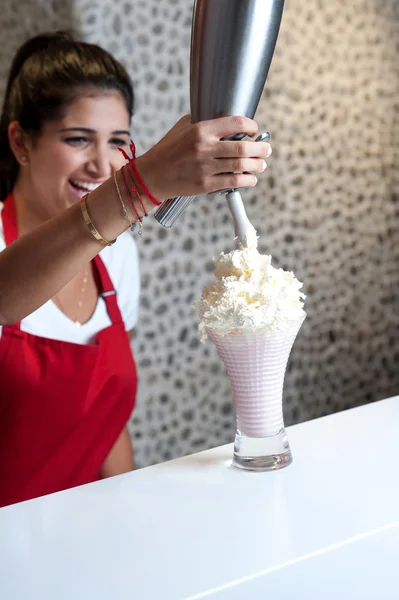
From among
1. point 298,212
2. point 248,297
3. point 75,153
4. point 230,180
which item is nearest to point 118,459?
point 75,153

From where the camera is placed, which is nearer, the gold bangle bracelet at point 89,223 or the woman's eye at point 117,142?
the gold bangle bracelet at point 89,223

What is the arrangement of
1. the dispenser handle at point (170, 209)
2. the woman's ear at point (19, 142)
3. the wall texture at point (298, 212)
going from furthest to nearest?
the wall texture at point (298, 212) → the woman's ear at point (19, 142) → the dispenser handle at point (170, 209)

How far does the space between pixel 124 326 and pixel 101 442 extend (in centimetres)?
31

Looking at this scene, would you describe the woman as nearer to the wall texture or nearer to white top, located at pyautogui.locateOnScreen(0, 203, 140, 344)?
white top, located at pyautogui.locateOnScreen(0, 203, 140, 344)

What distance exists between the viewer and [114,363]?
1.87 meters

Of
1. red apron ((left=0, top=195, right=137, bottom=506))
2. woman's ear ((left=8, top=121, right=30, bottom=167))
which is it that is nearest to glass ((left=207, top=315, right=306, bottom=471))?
red apron ((left=0, top=195, right=137, bottom=506))

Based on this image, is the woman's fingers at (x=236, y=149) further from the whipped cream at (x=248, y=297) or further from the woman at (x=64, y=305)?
the woman at (x=64, y=305)

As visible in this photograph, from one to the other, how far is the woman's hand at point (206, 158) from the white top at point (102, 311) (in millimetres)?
816

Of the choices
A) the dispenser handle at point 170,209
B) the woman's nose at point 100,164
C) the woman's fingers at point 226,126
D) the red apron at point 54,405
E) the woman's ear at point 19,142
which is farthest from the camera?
the woman's ear at point 19,142

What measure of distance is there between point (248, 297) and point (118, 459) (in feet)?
3.61

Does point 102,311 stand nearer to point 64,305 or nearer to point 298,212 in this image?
point 64,305

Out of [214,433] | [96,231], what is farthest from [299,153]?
[96,231]

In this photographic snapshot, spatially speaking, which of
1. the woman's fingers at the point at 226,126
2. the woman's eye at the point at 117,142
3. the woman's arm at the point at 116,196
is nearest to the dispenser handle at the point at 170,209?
the woman's arm at the point at 116,196

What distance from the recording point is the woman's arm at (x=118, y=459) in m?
2.00
